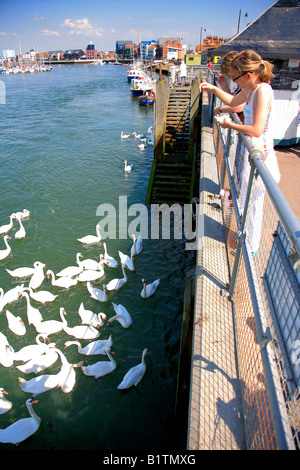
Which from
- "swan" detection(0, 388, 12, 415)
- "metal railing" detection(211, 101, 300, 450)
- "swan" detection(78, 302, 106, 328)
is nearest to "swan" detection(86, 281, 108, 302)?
"swan" detection(78, 302, 106, 328)

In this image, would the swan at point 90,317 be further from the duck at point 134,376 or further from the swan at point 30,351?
the duck at point 134,376

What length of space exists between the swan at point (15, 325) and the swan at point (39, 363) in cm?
90

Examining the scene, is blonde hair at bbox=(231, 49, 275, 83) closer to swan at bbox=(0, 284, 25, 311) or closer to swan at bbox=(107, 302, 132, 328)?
swan at bbox=(107, 302, 132, 328)

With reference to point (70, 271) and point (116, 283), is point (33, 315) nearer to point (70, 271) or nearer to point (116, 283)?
point (70, 271)

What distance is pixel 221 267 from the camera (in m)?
4.22

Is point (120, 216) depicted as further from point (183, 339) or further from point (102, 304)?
point (183, 339)

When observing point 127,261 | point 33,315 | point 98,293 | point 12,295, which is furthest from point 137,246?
point 12,295

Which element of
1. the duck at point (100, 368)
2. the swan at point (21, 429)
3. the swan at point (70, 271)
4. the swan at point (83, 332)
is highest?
the swan at point (70, 271)

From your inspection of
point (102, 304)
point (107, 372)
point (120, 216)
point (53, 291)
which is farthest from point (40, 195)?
point (107, 372)

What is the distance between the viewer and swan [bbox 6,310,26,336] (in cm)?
690

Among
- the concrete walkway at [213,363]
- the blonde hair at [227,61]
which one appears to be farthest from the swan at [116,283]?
the blonde hair at [227,61]

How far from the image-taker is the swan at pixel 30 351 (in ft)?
20.6

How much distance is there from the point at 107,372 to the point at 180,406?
1.76 metres

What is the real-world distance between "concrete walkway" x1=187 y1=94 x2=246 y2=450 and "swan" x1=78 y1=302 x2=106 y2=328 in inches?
138
